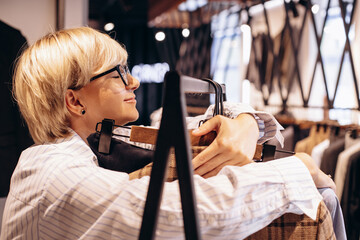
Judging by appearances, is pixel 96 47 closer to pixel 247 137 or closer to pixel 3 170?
pixel 247 137

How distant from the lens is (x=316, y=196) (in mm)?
947

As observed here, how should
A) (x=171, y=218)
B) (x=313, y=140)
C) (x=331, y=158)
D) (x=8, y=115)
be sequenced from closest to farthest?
(x=171, y=218) → (x=8, y=115) → (x=331, y=158) → (x=313, y=140)

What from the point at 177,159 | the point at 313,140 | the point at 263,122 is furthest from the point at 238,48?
the point at 177,159

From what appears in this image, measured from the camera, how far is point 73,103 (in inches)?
52.1

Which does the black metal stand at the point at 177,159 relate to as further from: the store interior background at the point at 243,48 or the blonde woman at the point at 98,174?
the store interior background at the point at 243,48

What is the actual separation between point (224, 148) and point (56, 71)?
2.11ft

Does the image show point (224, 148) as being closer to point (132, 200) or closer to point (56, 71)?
point (132, 200)

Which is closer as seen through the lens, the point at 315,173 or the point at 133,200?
the point at 133,200

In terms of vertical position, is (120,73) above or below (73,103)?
above

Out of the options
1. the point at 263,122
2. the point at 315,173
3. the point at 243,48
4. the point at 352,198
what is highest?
the point at 243,48

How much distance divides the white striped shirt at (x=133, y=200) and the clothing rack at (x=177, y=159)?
11 centimetres

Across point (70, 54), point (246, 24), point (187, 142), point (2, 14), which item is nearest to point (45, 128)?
point (70, 54)

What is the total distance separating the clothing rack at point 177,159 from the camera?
713 millimetres

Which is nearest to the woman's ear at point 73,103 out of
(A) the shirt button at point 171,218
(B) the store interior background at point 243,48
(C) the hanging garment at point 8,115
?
(A) the shirt button at point 171,218
